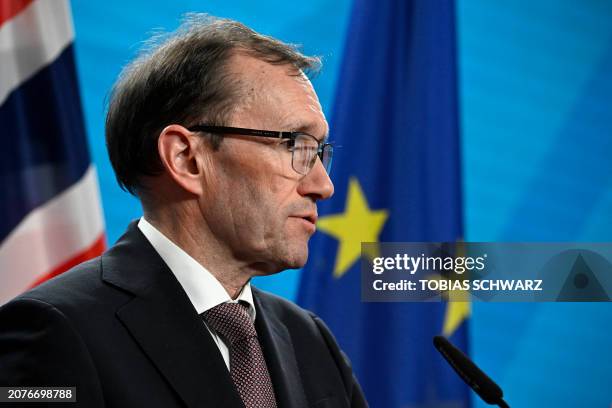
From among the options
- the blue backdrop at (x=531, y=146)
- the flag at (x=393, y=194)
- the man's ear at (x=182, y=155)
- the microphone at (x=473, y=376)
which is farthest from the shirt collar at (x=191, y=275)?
the blue backdrop at (x=531, y=146)

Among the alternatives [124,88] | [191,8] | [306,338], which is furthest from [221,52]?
[191,8]

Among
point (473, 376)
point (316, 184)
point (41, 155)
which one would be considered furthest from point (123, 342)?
point (41, 155)

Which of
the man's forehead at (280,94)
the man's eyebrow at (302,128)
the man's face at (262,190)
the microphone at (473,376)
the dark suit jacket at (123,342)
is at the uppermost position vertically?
the man's forehead at (280,94)

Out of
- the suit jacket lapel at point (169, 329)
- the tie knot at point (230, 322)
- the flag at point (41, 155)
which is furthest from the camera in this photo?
the flag at point (41, 155)

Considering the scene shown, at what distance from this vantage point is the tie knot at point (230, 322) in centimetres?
135

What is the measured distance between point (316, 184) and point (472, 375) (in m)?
0.45

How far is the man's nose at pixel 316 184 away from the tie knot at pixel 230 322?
0.81ft

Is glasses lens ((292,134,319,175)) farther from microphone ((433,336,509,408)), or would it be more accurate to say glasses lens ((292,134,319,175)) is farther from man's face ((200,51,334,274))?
microphone ((433,336,509,408))

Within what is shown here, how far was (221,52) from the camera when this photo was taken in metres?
1.47

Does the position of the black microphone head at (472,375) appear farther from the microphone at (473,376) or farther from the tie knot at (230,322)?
the tie knot at (230,322)

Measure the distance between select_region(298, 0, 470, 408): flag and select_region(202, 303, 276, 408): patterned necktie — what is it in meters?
1.08

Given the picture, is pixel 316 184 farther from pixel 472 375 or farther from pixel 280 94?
pixel 472 375

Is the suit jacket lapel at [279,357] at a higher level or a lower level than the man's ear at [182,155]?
lower

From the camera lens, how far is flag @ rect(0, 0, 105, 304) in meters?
2.12
